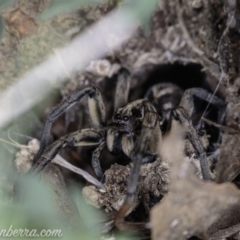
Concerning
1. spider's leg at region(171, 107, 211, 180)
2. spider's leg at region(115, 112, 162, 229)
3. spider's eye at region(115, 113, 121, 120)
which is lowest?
spider's leg at region(171, 107, 211, 180)

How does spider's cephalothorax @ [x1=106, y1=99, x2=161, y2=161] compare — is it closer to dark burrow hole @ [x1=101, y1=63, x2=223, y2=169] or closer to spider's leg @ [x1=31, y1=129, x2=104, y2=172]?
spider's leg @ [x1=31, y1=129, x2=104, y2=172]

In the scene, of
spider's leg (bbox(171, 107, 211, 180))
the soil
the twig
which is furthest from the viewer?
the twig

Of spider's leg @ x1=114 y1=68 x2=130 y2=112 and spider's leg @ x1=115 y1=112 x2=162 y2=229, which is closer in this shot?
spider's leg @ x1=115 y1=112 x2=162 y2=229

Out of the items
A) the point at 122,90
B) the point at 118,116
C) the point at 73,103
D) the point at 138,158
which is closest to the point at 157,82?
the point at 122,90

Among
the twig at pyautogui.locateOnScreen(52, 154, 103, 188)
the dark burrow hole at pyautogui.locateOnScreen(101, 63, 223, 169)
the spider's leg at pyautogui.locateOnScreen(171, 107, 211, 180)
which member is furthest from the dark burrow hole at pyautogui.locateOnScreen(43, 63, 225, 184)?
the spider's leg at pyautogui.locateOnScreen(171, 107, 211, 180)

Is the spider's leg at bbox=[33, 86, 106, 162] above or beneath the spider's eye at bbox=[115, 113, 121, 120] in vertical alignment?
above

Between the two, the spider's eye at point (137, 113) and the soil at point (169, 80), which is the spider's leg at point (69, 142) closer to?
the soil at point (169, 80)

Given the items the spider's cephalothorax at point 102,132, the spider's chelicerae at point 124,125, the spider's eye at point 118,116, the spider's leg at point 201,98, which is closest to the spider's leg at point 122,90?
the spider's chelicerae at point 124,125
